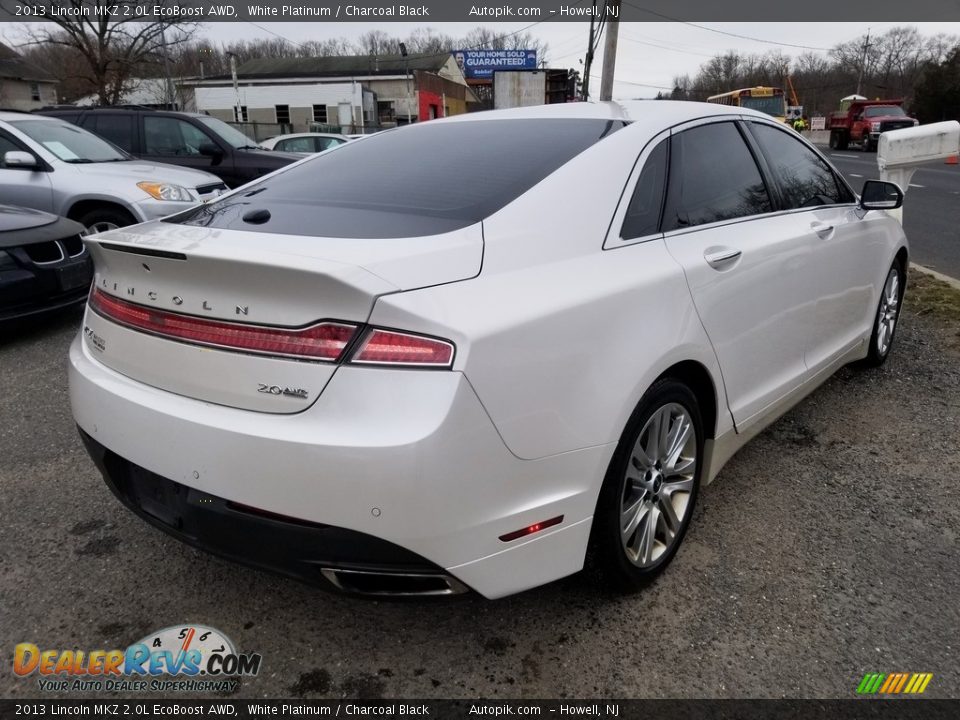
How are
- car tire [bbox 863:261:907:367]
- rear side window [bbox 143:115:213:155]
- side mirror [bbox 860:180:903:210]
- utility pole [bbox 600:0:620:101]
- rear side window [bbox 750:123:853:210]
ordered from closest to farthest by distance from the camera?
rear side window [bbox 750:123:853:210]
side mirror [bbox 860:180:903:210]
car tire [bbox 863:261:907:367]
rear side window [bbox 143:115:213:155]
utility pole [bbox 600:0:620:101]

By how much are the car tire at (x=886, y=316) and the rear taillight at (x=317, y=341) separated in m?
3.47

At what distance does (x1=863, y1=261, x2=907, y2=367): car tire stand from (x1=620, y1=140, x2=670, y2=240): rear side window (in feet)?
7.73

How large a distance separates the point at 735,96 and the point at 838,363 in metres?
35.0

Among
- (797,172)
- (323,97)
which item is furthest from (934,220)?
(323,97)

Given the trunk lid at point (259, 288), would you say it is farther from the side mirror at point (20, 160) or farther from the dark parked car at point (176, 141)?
the dark parked car at point (176, 141)

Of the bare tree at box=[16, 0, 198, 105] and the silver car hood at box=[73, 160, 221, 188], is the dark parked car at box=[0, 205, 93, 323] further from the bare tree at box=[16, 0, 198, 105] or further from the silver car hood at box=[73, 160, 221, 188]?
the bare tree at box=[16, 0, 198, 105]

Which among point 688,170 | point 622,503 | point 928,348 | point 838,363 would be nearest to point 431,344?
point 622,503

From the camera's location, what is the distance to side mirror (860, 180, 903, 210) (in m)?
3.80

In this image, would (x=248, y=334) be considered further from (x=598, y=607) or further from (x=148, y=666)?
(x=598, y=607)

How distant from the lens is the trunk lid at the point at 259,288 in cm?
174

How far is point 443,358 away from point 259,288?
→ 518 mm

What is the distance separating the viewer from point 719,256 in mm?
2564

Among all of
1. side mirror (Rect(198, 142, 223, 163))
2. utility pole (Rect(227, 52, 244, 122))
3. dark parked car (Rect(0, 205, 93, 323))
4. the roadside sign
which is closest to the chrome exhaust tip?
dark parked car (Rect(0, 205, 93, 323))

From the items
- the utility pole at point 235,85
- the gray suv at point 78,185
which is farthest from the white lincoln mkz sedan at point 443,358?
A: the utility pole at point 235,85
